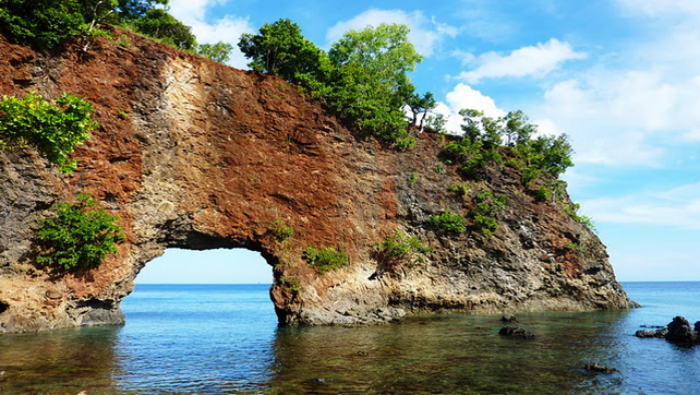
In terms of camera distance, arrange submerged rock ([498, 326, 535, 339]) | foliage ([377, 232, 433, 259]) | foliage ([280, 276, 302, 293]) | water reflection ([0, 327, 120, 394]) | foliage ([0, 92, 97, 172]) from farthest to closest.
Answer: foliage ([377, 232, 433, 259]) → foliage ([280, 276, 302, 293]) → submerged rock ([498, 326, 535, 339]) → foliage ([0, 92, 97, 172]) → water reflection ([0, 327, 120, 394])

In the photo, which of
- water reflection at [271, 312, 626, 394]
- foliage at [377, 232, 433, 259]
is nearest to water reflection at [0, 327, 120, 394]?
water reflection at [271, 312, 626, 394]

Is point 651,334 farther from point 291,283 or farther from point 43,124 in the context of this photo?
point 43,124

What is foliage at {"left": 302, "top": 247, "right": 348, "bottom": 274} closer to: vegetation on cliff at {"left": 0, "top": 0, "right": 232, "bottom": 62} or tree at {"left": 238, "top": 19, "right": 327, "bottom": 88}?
tree at {"left": 238, "top": 19, "right": 327, "bottom": 88}

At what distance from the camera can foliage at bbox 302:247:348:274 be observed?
29.8 m

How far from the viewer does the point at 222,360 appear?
57.7ft

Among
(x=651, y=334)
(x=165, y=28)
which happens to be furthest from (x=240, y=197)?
(x=651, y=334)

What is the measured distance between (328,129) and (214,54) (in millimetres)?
10425

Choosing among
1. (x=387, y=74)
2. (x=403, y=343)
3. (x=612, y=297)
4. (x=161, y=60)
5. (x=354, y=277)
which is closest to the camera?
(x=403, y=343)

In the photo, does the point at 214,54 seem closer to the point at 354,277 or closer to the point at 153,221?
the point at 153,221

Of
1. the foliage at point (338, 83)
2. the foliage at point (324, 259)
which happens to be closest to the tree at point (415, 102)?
the foliage at point (338, 83)

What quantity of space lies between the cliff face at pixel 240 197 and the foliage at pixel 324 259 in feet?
1.64

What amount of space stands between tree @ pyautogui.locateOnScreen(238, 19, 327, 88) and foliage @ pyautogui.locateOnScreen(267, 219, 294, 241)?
11540 millimetres

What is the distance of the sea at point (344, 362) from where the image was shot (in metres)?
13.3

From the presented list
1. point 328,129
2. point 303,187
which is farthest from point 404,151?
point 303,187
